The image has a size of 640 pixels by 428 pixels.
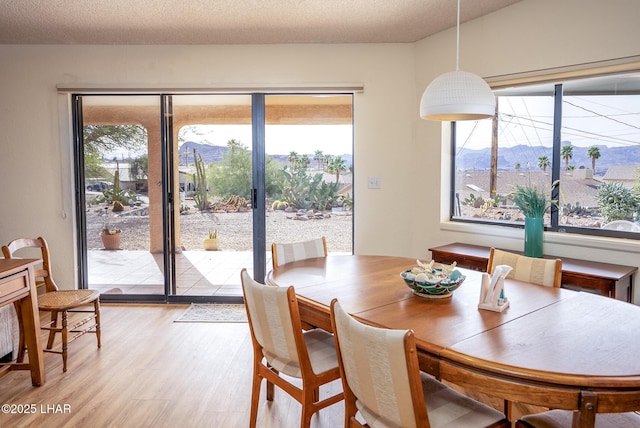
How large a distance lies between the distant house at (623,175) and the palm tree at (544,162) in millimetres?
402

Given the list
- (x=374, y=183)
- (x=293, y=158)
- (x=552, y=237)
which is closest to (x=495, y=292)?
(x=552, y=237)

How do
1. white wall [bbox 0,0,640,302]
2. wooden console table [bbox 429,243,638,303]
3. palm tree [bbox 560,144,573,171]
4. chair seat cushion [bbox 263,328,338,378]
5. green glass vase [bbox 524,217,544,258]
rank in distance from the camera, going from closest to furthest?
chair seat cushion [bbox 263,328,338,378], wooden console table [bbox 429,243,638,303], green glass vase [bbox 524,217,544,258], palm tree [bbox 560,144,573,171], white wall [bbox 0,0,640,302]

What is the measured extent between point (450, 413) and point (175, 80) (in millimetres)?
3815

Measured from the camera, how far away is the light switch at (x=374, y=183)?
4.35m

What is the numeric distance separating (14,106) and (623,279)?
5207 millimetres

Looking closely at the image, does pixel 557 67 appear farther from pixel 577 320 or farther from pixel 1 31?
pixel 1 31

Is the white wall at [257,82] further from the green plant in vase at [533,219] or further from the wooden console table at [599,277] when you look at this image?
the wooden console table at [599,277]

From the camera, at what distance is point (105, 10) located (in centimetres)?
341

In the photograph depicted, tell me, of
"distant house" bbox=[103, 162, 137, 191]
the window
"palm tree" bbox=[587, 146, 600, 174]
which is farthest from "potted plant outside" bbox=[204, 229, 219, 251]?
"palm tree" bbox=[587, 146, 600, 174]

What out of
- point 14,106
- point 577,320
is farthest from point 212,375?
point 14,106

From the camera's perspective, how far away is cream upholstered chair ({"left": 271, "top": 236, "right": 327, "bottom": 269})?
2869 millimetres

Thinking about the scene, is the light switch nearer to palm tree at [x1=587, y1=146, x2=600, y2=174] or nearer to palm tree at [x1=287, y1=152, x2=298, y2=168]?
palm tree at [x1=287, y1=152, x2=298, y2=168]

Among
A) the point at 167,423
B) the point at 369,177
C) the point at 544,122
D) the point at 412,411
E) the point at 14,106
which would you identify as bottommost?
the point at 167,423

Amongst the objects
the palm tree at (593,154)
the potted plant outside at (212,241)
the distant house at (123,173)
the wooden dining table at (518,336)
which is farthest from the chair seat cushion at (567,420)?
the distant house at (123,173)
